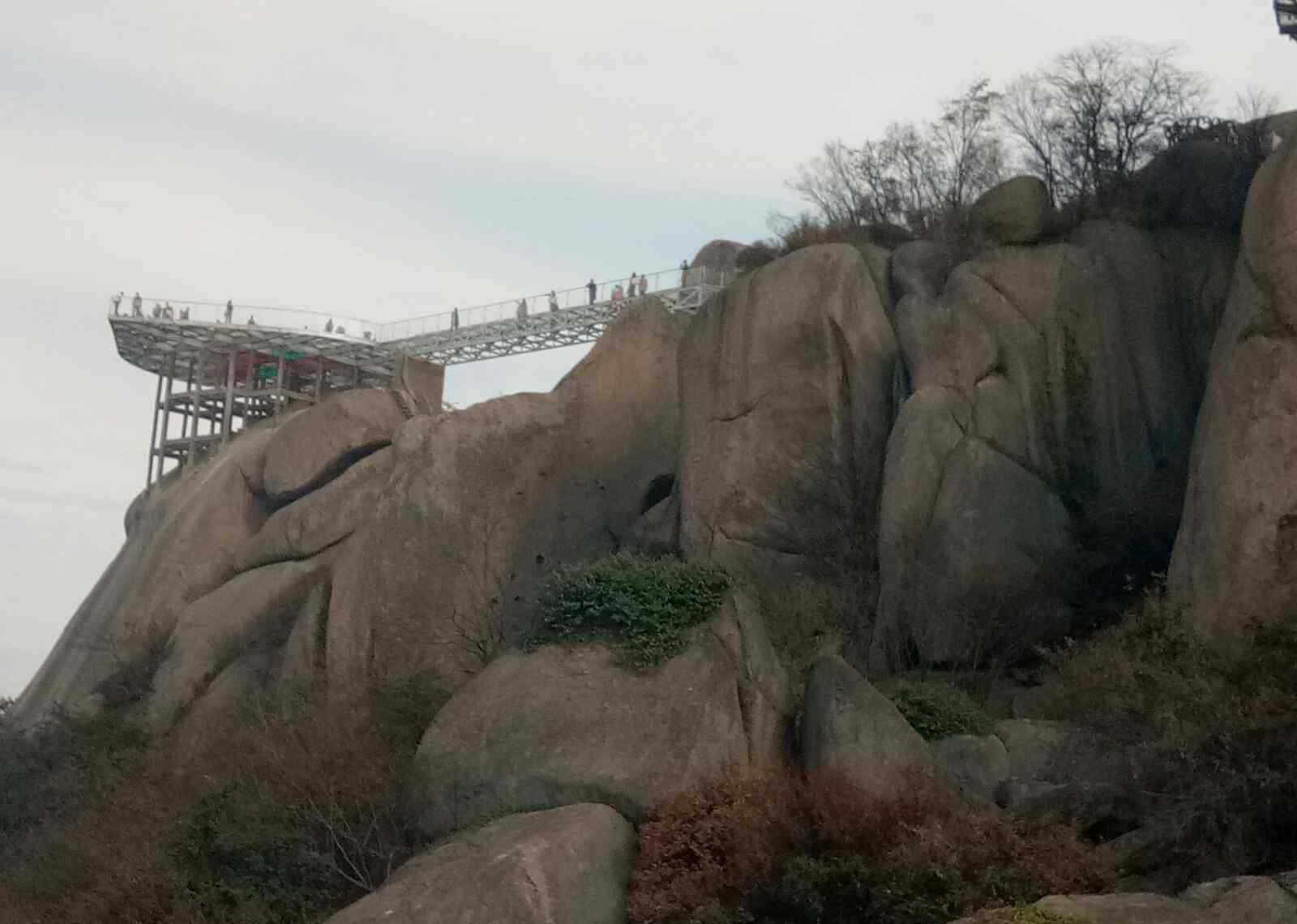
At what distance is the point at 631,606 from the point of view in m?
21.5

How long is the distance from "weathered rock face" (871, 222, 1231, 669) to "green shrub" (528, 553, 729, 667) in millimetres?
4992

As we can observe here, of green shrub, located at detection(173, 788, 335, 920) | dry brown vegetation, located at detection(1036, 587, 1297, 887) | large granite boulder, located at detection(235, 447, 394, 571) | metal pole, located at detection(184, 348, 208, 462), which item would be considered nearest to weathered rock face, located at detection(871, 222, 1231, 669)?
dry brown vegetation, located at detection(1036, 587, 1297, 887)

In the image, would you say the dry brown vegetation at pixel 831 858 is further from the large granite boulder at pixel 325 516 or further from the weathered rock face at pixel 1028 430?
the large granite boulder at pixel 325 516

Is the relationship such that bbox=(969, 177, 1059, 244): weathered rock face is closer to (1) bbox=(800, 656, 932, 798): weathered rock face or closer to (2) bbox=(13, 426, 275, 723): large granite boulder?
(1) bbox=(800, 656, 932, 798): weathered rock face

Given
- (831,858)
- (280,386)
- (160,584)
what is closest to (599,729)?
(831,858)

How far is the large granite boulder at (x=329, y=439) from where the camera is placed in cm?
4116

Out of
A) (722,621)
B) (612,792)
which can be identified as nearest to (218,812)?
(612,792)

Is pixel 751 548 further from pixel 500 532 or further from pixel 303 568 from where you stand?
pixel 303 568

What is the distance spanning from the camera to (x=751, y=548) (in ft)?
95.8

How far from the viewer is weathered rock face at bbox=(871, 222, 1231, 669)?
25406 millimetres

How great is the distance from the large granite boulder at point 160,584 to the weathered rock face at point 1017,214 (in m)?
21.6

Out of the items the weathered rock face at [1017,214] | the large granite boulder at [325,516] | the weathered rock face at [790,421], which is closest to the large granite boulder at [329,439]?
the large granite boulder at [325,516]

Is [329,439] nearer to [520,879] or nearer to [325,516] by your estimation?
[325,516]

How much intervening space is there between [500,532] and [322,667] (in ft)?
14.8
